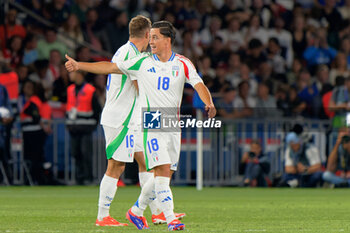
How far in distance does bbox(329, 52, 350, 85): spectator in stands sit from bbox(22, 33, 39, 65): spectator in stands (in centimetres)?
674

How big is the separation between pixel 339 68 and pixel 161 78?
1265 cm

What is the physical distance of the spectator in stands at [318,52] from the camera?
21750 mm

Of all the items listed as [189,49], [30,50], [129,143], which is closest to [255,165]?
[189,49]

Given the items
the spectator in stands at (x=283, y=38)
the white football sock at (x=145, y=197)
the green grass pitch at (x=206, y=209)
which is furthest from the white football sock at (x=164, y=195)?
the spectator in stands at (x=283, y=38)

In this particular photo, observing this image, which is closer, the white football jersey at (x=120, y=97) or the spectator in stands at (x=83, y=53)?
the white football jersey at (x=120, y=97)

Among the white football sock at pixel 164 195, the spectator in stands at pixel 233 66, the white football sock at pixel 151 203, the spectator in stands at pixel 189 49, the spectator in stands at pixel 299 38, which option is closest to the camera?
the white football sock at pixel 164 195

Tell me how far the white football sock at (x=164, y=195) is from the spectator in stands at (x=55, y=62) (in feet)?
37.0

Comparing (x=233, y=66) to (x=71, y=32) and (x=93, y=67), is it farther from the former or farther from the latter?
(x=93, y=67)

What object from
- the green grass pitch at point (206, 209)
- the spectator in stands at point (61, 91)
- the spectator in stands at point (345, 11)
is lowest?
the green grass pitch at point (206, 209)

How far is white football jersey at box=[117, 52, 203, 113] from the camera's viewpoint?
8891mm

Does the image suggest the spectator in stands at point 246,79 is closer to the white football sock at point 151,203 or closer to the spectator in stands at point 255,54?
the spectator in stands at point 255,54

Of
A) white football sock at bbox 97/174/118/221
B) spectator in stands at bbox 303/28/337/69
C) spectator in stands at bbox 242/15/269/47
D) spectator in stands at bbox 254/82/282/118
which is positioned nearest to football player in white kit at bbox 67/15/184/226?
white football sock at bbox 97/174/118/221

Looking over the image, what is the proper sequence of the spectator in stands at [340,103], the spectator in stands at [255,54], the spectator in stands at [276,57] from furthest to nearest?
the spectator in stands at [276,57] → the spectator in stands at [255,54] → the spectator in stands at [340,103]

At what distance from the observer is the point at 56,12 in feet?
69.2
